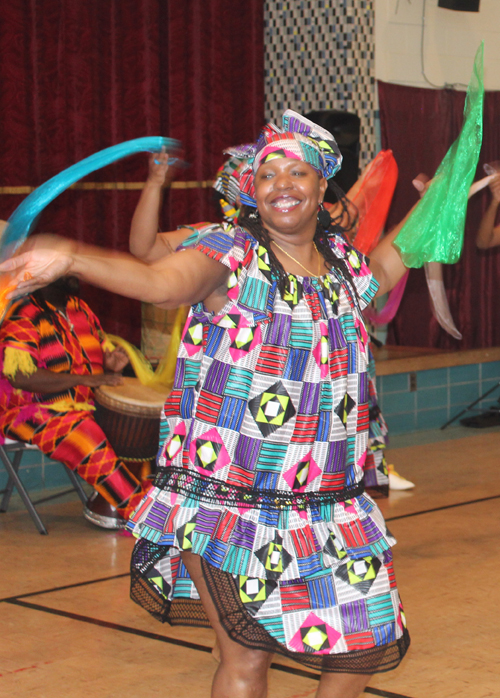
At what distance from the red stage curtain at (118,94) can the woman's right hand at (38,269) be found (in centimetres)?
419

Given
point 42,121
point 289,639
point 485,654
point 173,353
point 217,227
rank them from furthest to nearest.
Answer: point 42,121
point 173,353
point 485,654
point 217,227
point 289,639

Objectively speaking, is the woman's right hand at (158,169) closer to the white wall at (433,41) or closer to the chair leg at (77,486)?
the chair leg at (77,486)

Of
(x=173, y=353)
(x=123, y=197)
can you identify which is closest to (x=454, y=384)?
(x=123, y=197)

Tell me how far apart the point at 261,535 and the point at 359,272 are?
690mm

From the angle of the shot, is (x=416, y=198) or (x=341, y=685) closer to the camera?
(x=341, y=685)

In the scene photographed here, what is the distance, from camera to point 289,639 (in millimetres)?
2016

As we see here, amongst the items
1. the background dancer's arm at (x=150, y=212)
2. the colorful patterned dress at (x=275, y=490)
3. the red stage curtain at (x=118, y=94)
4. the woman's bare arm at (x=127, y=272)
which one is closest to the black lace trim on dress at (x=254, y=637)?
the colorful patterned dress at (x=275, y=490)

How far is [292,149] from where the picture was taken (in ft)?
7.33

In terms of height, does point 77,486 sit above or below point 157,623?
below

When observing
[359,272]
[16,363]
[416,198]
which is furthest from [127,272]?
[416,198]

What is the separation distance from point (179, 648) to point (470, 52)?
666cm

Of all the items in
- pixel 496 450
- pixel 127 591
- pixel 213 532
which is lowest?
pixel 496 450

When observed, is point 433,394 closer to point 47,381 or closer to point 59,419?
point 59,419

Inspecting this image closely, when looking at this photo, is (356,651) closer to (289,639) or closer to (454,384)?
(289,639)
